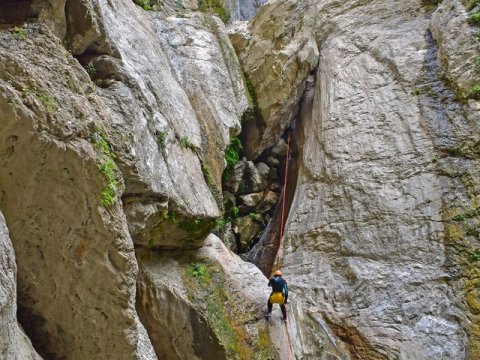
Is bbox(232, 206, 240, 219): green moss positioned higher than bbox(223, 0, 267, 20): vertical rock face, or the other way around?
bbox(223, 0, 267, 20): vertical rock face

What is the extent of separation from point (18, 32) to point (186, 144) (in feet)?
13.3

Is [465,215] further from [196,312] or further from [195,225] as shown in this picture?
[196,312]

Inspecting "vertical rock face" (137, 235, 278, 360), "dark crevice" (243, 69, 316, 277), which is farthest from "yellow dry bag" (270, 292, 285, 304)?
"dark crevice" (243, 69, 316, 277)

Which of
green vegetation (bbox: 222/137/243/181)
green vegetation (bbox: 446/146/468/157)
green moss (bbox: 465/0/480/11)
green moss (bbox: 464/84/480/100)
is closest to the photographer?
green vegetation (bbox: 446/146/468/157)

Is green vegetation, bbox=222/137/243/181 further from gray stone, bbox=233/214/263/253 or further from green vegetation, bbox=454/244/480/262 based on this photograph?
green vegetation, bbox=454/244/480/262

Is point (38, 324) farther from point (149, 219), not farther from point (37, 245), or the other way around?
point (149, 219)

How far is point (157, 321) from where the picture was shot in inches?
283

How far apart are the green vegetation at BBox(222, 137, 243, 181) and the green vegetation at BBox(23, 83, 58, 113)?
24.4 ft

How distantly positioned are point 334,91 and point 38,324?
10.5m

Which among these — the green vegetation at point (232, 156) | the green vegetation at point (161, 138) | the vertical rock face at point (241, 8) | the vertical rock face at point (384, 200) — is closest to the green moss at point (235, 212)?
the green vegetation at point (232, 156)

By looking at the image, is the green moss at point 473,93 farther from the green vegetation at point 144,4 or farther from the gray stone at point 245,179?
the green vegetation at point 144,4

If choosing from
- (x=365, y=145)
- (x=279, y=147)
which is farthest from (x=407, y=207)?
(x=279, y=147)

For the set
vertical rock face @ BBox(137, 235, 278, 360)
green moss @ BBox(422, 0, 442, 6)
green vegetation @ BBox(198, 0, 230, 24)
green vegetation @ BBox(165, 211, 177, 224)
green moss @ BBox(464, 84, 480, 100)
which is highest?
green vegetation @ BBox(198, 0, 230, 24)

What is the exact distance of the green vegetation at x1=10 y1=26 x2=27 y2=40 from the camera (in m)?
4.91
